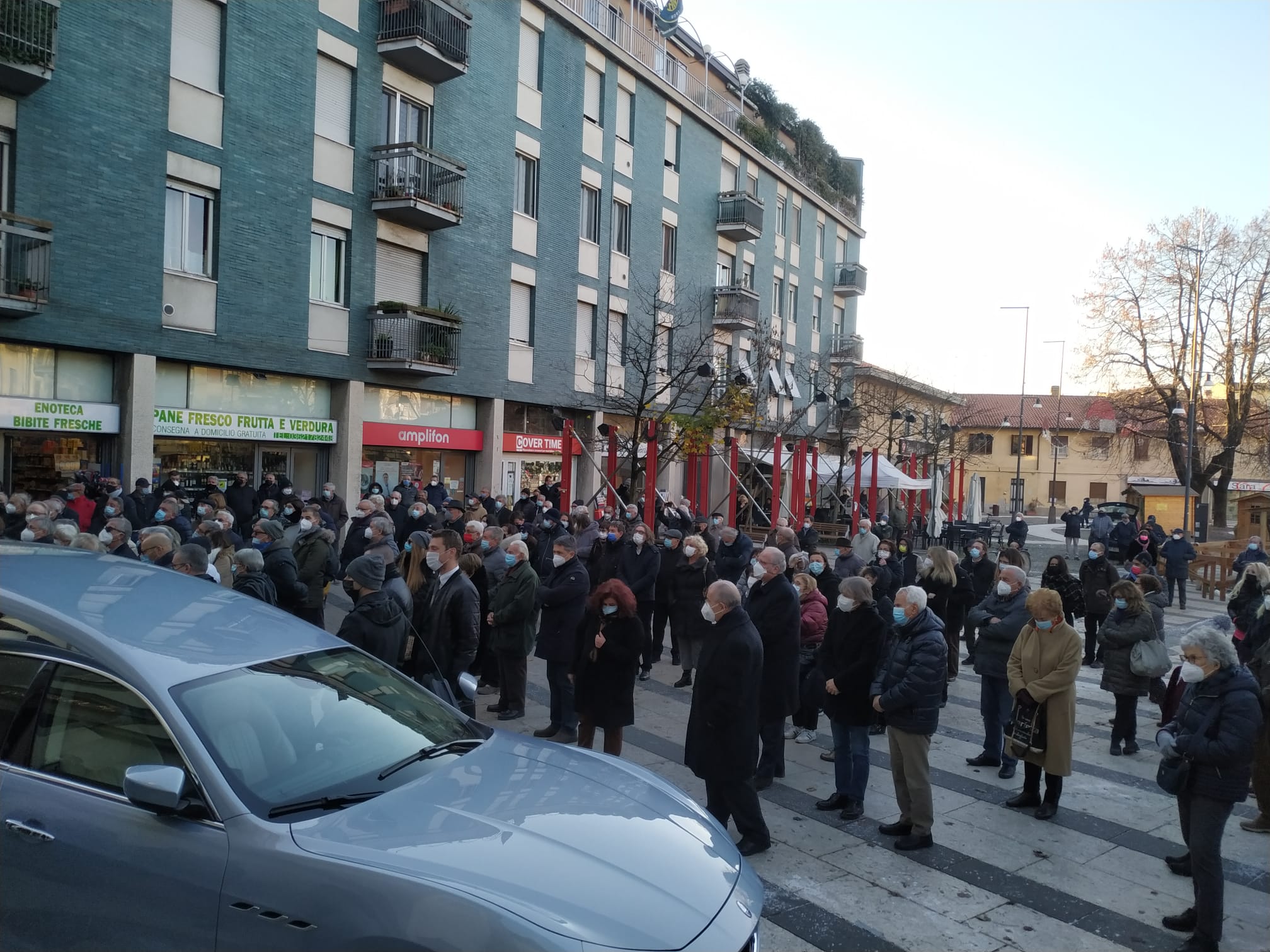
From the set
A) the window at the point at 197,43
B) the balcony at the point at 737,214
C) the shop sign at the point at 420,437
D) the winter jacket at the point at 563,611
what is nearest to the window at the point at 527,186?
the shop sign at the point at 420,437

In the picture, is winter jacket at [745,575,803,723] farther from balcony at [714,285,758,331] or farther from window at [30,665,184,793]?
balcony at [714,285,758,331]

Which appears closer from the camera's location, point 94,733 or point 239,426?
point 94,733

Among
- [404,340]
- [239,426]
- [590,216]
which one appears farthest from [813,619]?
[590,216]

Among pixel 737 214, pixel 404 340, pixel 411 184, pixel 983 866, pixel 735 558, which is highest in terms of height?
pixel 737 214

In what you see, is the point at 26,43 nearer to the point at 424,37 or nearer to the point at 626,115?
the point at 424,37

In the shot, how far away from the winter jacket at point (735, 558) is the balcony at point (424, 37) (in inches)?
552

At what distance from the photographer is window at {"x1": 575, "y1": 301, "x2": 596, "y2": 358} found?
26.6m

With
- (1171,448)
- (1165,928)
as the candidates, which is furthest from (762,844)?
(1171,448)

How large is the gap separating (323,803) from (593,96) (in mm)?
26435

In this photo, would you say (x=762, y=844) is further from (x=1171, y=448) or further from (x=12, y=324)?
(x=1171, y=448)

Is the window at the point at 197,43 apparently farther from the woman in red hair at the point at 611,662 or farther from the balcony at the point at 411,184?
the woman in red hair at the point at 611,662

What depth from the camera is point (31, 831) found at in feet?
10.6

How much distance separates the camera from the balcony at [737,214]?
108 ft

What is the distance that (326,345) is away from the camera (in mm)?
19203
